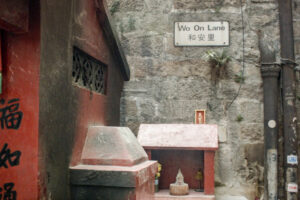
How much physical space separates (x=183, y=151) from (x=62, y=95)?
91.7 inches

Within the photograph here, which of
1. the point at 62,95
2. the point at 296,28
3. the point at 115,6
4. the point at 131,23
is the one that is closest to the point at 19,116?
the point at 62,95

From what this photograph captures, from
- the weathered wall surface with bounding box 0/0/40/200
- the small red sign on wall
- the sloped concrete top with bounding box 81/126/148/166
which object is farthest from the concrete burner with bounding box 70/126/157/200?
the small red sign on wall

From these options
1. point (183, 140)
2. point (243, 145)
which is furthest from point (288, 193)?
point (183, 140)

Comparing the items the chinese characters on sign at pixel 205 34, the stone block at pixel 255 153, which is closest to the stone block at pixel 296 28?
the chinese characters on sign at pixel 205 34

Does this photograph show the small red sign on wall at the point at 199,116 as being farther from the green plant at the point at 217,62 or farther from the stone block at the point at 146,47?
the stone block at the point at 146,47

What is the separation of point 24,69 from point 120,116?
276 cm

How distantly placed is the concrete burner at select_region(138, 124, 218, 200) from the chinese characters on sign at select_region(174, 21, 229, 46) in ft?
4.26

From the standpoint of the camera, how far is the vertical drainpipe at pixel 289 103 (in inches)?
198

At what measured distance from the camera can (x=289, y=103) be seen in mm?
5121

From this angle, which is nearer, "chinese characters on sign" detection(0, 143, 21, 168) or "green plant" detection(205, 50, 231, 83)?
"chinese characters on sign" detection(0, 143, 21, 168)

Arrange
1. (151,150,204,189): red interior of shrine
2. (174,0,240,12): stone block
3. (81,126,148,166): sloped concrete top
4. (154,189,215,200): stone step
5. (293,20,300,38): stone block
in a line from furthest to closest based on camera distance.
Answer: (174,0,240,12): stone block
(293,20,300,38): stone block
(151,150,204,189): red interior of shrine
(154,189,215,200): stone step
(81,126,148,166): sloped concrete top

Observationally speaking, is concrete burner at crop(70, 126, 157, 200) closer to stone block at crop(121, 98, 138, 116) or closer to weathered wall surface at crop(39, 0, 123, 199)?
weathered wall surface at crop(39, 0, 123, 199)

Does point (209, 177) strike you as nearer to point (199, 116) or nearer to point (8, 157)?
point (199, 116)

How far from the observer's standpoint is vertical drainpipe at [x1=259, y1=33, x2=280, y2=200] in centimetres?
505
